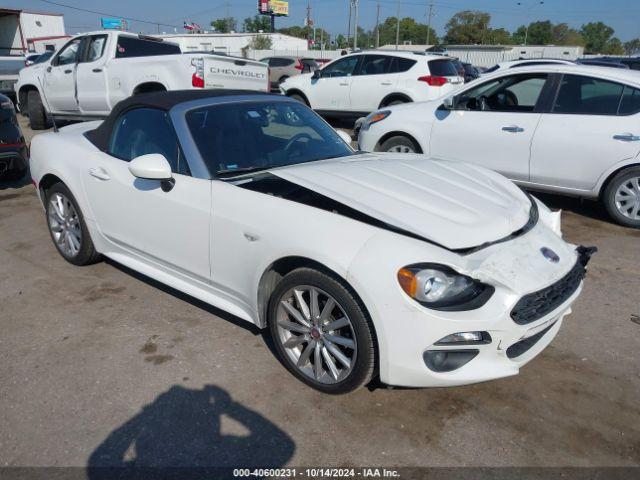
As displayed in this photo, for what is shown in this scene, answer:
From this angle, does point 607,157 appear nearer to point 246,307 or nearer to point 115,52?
point 246,307

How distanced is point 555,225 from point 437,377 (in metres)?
1.45

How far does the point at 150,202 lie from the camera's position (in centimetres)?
349

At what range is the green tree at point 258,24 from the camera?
10356 cm

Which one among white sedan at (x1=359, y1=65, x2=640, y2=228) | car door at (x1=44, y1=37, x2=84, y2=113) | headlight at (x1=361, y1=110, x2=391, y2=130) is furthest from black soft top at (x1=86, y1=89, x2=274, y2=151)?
car door at (x1=44, y1=37, x2=84, y2=113)

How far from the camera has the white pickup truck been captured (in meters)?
8.37

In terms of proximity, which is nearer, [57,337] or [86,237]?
[57,337]

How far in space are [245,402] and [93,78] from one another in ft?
28.2

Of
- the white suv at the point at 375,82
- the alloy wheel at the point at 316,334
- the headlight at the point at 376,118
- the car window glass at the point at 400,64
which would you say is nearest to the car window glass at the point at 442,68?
the white suv at the point at 375,82

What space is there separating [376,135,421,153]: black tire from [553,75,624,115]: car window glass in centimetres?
176

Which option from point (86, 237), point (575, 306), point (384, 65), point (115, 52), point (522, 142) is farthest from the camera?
point (384, 65)

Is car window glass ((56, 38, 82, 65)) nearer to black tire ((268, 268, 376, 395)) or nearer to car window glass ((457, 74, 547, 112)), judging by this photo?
car window glass ((457, 74, 547, 112))

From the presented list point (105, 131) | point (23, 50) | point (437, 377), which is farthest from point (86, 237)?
point (23, 50)

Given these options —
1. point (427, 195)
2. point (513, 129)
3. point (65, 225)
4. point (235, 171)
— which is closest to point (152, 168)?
point (235, 171)

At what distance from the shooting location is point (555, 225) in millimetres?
3301
